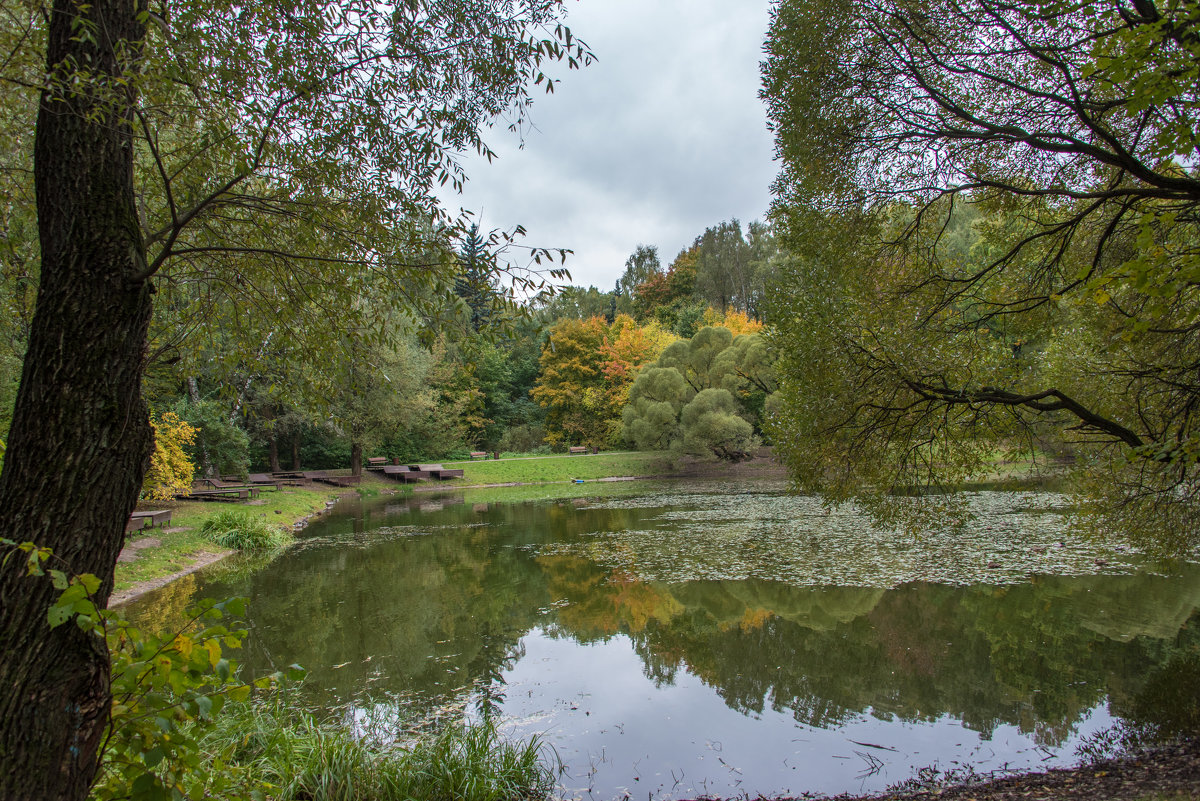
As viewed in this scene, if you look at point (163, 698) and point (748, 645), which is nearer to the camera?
point (163, 698)

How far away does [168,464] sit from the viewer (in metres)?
15.8

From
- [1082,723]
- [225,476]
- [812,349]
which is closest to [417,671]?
[812,349]

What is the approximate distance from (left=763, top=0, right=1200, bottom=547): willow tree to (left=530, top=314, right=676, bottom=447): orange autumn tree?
31.5m

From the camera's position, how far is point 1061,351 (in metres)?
9.70

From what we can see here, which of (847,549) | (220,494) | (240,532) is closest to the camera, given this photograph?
(847,549)

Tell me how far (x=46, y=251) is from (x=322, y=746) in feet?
12.0

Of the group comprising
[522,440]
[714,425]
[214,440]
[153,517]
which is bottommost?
[153,517]

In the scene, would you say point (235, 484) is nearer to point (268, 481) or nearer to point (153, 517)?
point (268, 481)

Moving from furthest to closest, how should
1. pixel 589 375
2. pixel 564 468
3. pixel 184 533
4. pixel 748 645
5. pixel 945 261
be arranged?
1. pixel 589 375
2. pixel 564 468
3. pixel 184 533
4. pixel 945 261
5. pixel 748 645

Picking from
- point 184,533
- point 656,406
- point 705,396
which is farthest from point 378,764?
point 656,406

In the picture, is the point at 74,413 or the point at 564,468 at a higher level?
the point at 74,413

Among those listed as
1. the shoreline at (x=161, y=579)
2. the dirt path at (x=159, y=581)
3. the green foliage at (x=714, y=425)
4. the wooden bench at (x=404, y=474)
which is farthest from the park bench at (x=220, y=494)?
the green foliage at (x=714, y=425)

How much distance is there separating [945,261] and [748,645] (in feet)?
18.1

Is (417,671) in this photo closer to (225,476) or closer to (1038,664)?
(1038,664)
